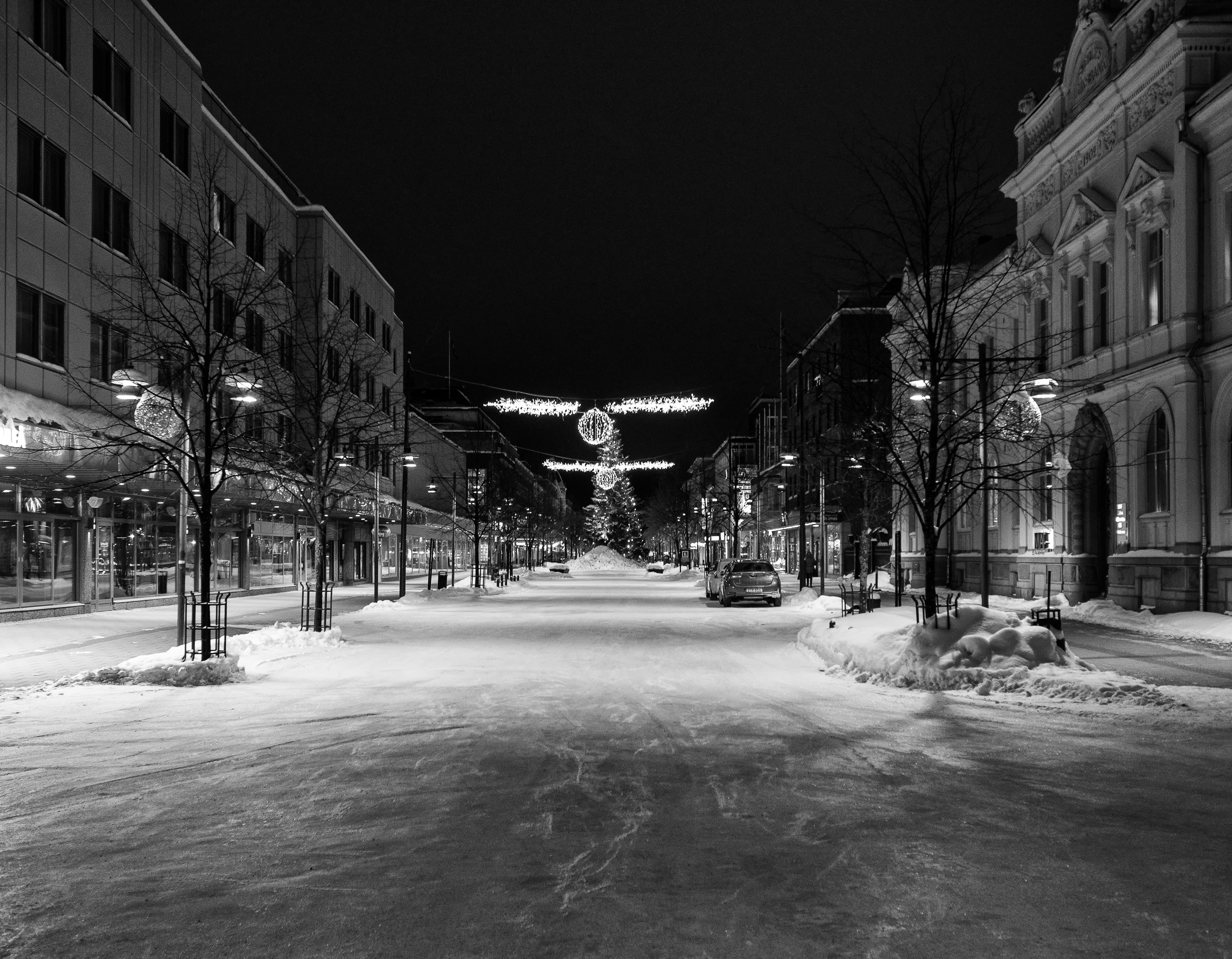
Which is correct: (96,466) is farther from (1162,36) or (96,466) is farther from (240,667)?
(1162,36)

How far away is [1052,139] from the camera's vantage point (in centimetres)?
3700

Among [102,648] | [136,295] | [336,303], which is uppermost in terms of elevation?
[336,303]

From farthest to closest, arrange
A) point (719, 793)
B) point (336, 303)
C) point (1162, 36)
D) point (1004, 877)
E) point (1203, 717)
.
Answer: point (336, 303)
point (1162, 36)
point (1203, 717)
point (719, 793)
point (1004, 877)

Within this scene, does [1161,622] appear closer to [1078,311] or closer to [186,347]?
[1078,311]

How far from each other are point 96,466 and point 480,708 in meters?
16.7

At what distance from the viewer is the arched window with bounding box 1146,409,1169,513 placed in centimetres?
3009

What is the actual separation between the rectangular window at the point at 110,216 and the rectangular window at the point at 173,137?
3.44 m

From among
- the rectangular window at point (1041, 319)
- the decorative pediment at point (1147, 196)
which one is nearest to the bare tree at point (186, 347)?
the decorative pediment at point (1147, 196)

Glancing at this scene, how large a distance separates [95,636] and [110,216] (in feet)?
43.5

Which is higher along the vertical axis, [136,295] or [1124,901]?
[136,295]

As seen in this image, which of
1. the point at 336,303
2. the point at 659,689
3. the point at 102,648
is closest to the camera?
the point at 659,689

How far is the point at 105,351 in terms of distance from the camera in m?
30.0

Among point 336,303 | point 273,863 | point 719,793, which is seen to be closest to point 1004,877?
point 719,793

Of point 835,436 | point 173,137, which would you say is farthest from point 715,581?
point 173,137
